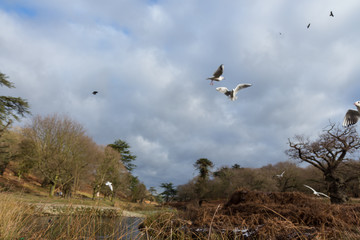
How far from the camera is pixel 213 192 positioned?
45.8 metres

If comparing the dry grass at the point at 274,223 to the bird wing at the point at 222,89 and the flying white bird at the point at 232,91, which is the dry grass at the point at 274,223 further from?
the bird wing at the point at 222,89

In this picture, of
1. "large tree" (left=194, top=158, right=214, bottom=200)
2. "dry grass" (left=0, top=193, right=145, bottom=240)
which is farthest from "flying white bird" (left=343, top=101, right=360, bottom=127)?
"large tree" (left=194, top=158, right=214, bottom=200)

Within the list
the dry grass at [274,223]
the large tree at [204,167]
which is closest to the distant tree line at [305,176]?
the large tree at [204,167]

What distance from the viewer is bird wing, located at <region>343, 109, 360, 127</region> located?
41.0 ft

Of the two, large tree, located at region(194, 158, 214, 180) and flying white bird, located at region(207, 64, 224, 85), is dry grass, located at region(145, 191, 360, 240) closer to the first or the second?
flying white bird, located at region(207, 64, 224, 85)

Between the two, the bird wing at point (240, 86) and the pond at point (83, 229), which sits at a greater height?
the bird wing at point (240, 86)

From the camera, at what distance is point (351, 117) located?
12695 mm

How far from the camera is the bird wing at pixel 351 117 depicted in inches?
492

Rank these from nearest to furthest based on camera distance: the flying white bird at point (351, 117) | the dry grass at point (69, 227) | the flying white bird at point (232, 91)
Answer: the dry grass at point (69, 227), the flying white bird at point (232, 91), the flying white bird at point (351, 117)

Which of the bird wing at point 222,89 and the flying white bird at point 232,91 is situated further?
the bird wing at point 222,89

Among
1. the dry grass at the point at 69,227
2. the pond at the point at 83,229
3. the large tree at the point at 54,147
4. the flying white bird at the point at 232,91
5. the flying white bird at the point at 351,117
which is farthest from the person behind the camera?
the large tree at the point at 54,147

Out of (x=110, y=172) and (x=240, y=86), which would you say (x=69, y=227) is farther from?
(x=110, y=172)

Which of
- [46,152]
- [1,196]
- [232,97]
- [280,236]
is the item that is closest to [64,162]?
[46,152]

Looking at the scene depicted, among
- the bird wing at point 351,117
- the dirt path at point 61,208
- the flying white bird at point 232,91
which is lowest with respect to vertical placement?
the dirt path at point 61,208
